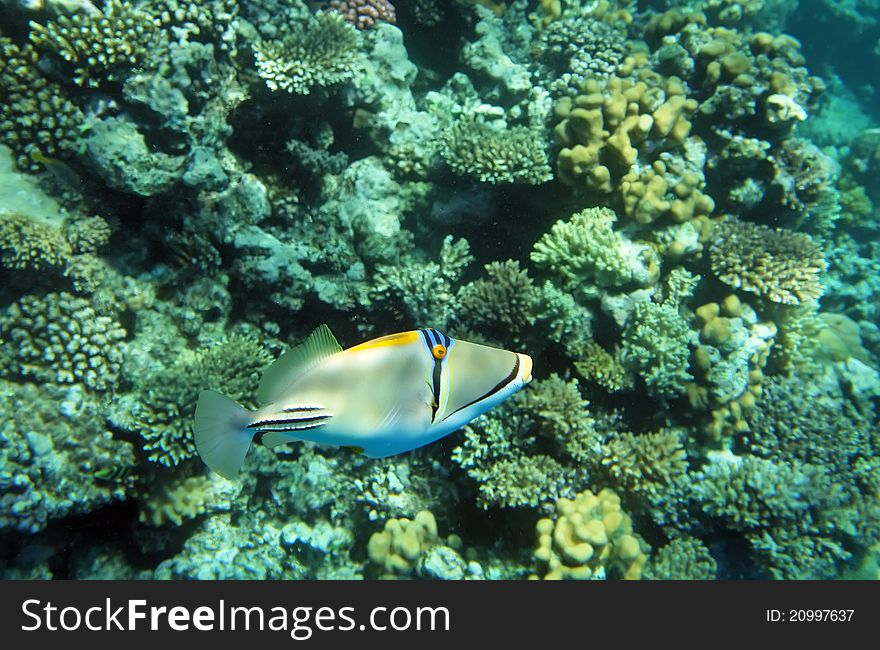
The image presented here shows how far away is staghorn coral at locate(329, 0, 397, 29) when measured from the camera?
6279 millimetres

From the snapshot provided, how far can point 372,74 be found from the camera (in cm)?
583

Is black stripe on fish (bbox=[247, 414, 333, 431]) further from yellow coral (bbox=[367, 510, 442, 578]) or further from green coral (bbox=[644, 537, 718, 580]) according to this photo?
green coral (bbox=[644, 537, 718, 580])

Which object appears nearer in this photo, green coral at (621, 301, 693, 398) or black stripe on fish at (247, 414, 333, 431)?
black stripe on fish at (247, 414, 333, 431)

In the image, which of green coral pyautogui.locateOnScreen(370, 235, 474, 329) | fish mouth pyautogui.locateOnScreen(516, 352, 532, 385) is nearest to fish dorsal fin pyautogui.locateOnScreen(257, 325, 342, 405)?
fish mouth pyautogui.locateOnScreen(516, 352, 532, 385)

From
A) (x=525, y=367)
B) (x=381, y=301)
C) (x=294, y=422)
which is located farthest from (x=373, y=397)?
(x=381, y=301)

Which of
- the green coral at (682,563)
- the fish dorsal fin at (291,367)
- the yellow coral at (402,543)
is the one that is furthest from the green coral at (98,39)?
the green coral at (682,563)

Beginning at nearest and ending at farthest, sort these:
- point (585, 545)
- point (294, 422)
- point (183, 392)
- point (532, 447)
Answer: point (294, 422)
point (585, 545)
point (183, 392)
point (532, 447)

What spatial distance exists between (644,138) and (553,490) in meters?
3.95

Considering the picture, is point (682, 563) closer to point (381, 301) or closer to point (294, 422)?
point (381, 301)

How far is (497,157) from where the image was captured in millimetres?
5156

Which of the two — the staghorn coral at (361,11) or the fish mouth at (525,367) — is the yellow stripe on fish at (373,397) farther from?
the staghorn coral at (361,11)

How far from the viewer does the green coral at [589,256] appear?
4996mm

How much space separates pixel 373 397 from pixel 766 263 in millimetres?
5750

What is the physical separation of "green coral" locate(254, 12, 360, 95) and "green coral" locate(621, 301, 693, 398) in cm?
407
